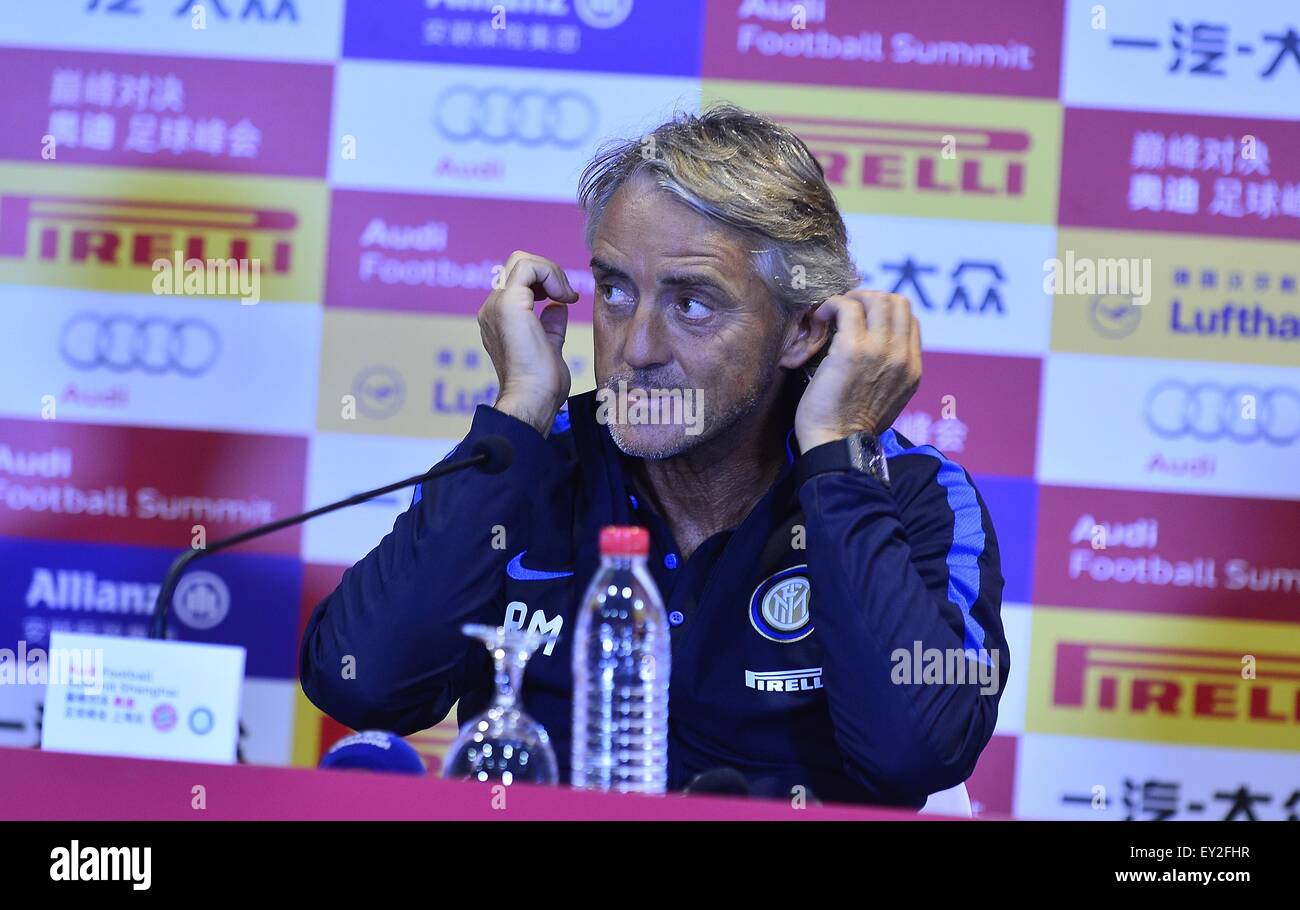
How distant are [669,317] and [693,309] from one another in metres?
0.04

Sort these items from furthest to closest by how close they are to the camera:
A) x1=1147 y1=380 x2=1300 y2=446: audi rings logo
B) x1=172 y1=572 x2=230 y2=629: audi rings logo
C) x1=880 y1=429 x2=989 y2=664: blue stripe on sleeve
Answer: x1=172 y1=572 x2=230 y2=629: audi rings logo
x1=1147 y1=380 x2=1300 y2=446: audi rings logo
x1=880 y1=429 x2=989 y2=664: blue stripe on sleeve

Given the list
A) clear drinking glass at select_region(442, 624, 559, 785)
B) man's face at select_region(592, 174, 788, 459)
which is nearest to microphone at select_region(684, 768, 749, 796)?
clear drinking glass at select_region(442, 624, 559, 785)

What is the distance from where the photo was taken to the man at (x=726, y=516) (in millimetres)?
1772

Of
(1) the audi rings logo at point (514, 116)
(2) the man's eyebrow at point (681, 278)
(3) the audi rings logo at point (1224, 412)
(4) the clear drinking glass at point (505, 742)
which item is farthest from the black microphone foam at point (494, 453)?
(3) the audi rings logo at point (1224, 412)

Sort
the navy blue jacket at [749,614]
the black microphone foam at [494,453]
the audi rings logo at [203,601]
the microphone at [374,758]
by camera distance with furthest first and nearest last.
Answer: the audi rings logo at [203,601]
the navy blue jacket at [749,614]
the black microphone foam at [494,453]
the microphone at [374,758]

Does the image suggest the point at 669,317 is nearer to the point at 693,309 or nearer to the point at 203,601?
the point at 693,309

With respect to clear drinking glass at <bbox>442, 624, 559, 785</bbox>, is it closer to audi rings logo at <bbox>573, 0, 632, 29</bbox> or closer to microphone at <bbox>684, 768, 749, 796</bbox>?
microphone at <bbox>684, 768, 749, 796</bbox>

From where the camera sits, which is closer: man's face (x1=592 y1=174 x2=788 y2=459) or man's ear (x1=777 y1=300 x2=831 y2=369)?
man's face (x1=592 y1=174 x2=788 y2=459)

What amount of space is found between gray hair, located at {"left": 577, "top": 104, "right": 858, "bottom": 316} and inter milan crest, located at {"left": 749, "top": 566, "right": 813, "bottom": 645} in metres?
0.46

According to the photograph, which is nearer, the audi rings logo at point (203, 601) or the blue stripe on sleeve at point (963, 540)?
the blue stripe on sleeve at point (963, 540)

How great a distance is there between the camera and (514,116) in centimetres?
330

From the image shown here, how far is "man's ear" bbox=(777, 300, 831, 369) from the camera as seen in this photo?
7.23ft

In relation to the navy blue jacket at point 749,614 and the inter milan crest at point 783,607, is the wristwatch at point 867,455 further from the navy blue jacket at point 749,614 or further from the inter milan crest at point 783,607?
the inter milan crest at point 783,607

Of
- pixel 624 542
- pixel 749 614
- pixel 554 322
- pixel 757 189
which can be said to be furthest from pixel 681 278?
pixel 624 542
